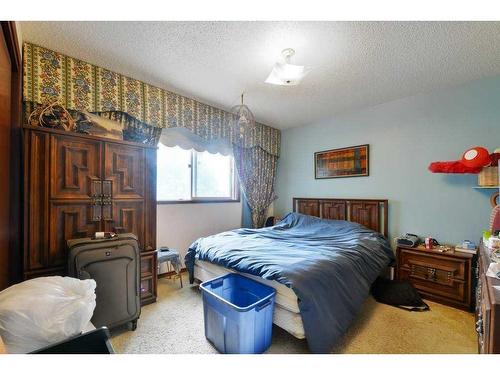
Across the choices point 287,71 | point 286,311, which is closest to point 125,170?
point 287,71

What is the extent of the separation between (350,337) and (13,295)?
2152 millimetres

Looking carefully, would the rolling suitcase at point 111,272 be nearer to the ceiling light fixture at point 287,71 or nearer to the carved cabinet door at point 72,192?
the carved cabinet door at point 72,192

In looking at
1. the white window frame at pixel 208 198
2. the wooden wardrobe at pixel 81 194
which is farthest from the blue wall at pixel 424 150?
the wooden wardrobe at pixel 81 194

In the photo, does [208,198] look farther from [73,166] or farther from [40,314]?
[40,314]

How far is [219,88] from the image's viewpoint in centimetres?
256

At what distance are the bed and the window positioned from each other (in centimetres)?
91

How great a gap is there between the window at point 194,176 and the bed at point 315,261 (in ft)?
3.00

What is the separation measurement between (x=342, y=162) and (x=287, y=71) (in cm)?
194

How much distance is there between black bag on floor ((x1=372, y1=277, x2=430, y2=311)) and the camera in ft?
7.12

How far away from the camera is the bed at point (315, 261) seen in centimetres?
148

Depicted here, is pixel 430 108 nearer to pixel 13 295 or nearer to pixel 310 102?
pixel 310 102

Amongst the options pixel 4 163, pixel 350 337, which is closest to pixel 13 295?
pixel 4 163

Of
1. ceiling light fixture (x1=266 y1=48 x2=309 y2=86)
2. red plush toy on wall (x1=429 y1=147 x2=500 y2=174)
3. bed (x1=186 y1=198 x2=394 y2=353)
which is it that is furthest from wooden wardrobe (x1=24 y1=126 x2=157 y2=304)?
red plush toy on wall (x1=429 y1=147 x2=500 y2=174)

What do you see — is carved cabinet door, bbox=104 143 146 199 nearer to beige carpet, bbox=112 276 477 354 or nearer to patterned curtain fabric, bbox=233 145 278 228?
beige carpet, bbox=112 276 477 354
